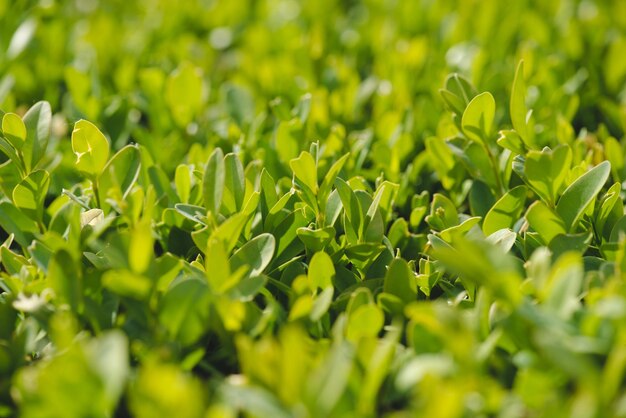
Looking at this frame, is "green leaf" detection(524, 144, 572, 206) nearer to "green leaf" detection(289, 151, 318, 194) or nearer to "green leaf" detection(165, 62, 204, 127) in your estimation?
"green leaf" detection(289, 151, 318, 194)

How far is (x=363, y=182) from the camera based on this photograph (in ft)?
6.98

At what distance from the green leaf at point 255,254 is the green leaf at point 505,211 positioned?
22.7 inches

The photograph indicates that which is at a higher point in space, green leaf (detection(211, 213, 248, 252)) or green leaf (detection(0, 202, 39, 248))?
green leaf (detection(211, 213, 248, 252))

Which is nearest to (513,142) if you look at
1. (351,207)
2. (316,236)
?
(351,207)

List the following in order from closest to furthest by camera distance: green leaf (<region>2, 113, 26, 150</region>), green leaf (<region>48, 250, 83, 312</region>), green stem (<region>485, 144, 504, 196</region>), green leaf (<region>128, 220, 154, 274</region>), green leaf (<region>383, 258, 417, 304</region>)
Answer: green leaf (<region>128, 220, 154, 274</region>) < green leaf (<region>48, 250, 83, 312</region>) < green leaf (<region>383, 258, 417, 304</region>) < green leaf (<region>2, 113, 26, 150</region>) < green stem (<region>485, 144, 504, 196</region>)

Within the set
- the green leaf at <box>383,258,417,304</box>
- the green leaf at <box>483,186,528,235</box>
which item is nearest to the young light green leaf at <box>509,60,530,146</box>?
the green leaf at <box>483,186,528,235</box>

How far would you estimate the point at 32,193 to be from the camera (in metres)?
1.93

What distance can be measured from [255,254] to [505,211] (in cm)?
65

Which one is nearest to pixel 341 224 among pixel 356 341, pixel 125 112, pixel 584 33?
pixel 356 341

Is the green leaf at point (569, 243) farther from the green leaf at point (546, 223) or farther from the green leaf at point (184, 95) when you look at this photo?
the green leaf at point (184, 95)

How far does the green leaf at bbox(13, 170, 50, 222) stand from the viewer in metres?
1.92

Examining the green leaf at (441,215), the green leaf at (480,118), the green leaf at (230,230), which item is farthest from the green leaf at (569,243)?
the green leaf at (230,230)

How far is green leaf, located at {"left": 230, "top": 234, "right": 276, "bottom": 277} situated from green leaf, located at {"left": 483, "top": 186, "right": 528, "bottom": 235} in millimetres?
576

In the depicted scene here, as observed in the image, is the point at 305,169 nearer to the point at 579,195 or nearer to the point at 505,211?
the point at 505,211
